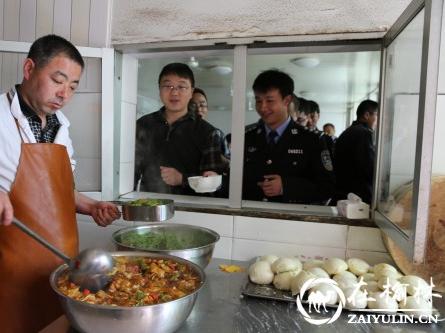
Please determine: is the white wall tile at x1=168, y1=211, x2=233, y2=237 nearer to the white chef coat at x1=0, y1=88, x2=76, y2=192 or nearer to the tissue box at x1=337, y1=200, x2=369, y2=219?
the tissue box at x1=337, y1=200, x2=369, y2=219

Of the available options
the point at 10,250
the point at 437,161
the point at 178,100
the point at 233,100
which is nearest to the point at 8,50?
the point at 178,100

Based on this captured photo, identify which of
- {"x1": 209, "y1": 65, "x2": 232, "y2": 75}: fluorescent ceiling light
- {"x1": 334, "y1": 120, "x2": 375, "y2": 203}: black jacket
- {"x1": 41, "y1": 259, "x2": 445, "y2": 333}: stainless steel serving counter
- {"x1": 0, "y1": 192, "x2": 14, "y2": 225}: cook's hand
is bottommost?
{"x1": 41, "y1": 259, "x2": 445, "y2": 333}: stainless steel serving counter

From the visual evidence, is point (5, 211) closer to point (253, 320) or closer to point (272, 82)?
point (253, 320)

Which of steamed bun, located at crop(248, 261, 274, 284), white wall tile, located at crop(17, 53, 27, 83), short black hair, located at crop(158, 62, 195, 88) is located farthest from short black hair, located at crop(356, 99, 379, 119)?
white wall tile, located at crop(17, 53, 27, 83)

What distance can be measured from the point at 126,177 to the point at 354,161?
1.60 m

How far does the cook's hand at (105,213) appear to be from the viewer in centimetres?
162

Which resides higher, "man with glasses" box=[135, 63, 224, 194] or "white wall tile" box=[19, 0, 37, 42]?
"white wall tile" box=[19, 0, 37, 42]

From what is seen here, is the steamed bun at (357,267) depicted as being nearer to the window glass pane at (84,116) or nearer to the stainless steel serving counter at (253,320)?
the stainless steel serving counter at (253,320)

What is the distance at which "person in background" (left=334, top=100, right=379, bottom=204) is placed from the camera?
7.52 ft

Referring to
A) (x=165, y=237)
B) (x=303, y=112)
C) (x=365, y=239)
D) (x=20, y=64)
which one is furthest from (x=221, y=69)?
(x=303, y=112)

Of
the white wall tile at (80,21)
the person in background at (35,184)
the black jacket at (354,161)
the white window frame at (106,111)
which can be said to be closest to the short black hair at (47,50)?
the person in background at (35,184)

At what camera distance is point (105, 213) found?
1.64m

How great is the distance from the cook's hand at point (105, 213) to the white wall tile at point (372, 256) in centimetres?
115

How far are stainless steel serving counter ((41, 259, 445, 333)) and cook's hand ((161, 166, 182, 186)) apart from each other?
0.88m
